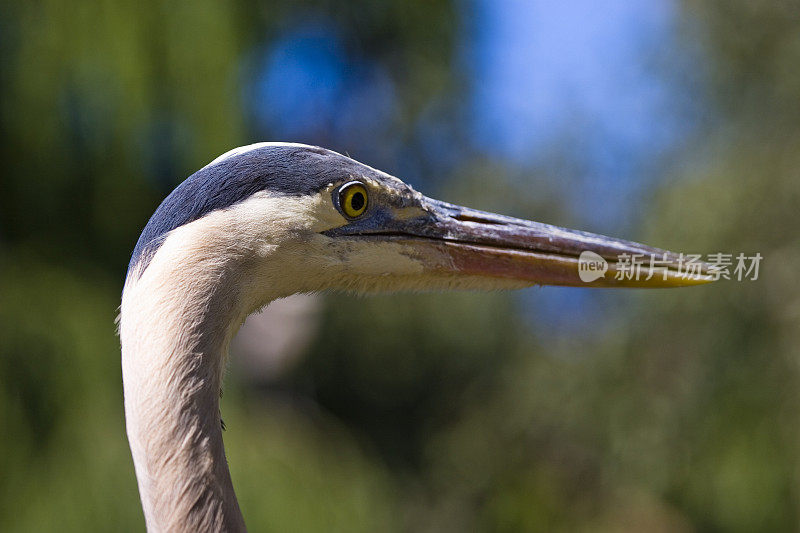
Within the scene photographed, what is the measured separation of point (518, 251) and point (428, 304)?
6213mm

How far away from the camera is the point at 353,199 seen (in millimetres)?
1507

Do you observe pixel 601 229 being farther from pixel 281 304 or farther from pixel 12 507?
pixel 12 507

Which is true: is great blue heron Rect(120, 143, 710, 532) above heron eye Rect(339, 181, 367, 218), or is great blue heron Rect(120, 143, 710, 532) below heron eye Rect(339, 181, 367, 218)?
below

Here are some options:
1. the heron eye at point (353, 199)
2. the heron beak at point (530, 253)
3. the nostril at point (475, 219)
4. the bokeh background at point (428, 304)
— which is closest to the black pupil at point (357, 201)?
the heron eye at point (353, 199)

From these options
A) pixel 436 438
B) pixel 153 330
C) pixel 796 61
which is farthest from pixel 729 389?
pixel 153 330

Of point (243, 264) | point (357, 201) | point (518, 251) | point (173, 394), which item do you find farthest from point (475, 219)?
point (173, 394)

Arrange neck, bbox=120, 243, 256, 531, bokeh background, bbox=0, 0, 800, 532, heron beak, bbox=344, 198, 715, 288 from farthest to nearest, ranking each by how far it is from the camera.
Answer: bokeh background, bbox=0, 0, 800, 532, heron beak, bbox=344, 198, 715, 288, neck, bbox=120, 243, 256, 531

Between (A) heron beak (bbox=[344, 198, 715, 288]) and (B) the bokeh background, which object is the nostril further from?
(B) the bokeh background

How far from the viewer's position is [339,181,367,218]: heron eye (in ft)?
4.88

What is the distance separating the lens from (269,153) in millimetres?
1409

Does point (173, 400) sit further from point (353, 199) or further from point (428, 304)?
point (428, 304)

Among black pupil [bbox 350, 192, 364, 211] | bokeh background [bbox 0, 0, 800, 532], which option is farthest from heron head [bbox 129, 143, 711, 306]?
bokeh background [bbox 0, 0, 800, 532]

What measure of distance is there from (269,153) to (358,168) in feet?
0.62

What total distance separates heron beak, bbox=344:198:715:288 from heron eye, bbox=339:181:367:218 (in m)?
0.08
